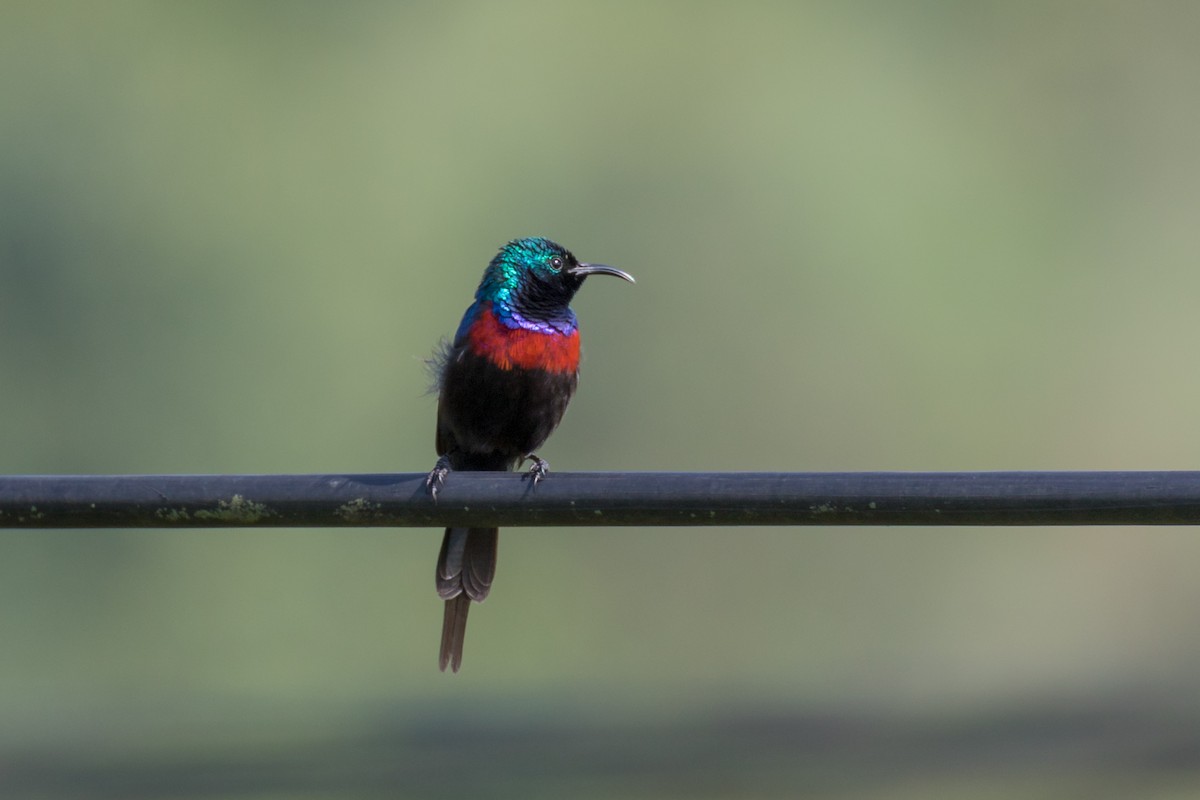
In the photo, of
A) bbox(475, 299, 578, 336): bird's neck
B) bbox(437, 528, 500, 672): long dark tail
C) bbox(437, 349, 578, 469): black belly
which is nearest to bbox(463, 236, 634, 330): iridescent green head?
bbox(475, 299, 578, 336): bird's neck

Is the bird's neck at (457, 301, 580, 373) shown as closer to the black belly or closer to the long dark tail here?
the black belly

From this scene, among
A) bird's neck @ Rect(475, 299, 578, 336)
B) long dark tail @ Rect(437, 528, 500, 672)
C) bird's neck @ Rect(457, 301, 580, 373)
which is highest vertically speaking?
bird's neck @ Rect(475, 299, 578, 336)

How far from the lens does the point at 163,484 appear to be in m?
2.51

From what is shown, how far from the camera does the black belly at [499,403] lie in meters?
4.38

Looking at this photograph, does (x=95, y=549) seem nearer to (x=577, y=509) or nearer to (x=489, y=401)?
(x=489, y=401)

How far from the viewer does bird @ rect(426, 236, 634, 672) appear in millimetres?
4355

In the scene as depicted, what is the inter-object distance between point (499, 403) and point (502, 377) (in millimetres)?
100

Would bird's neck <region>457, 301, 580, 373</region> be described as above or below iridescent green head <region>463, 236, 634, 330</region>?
below

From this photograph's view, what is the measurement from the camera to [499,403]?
14.5 ft

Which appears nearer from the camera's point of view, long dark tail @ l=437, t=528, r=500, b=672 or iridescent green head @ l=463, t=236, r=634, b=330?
long dark tail @ l=437, t=528, r=500, b=672

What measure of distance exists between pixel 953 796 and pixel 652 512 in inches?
232

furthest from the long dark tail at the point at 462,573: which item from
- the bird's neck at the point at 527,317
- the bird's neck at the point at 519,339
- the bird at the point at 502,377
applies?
the bird's neck at the point at 527,317

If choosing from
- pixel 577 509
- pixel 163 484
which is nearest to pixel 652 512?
pixel 577 509

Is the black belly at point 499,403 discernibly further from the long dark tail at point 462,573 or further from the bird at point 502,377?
Result: the long dark tail at point 462,573
